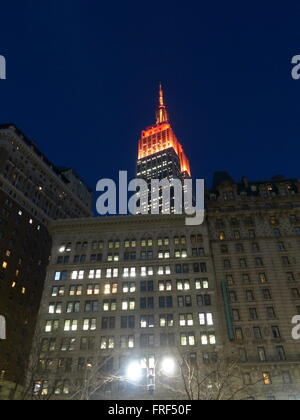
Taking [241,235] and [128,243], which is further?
[128,243]

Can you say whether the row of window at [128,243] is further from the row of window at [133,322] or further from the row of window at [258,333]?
the row of window at [258,333]

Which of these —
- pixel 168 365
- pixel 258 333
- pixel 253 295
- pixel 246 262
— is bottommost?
pixel 168 365

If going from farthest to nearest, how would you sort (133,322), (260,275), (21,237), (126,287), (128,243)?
(21,237)
(128,243)
(126,287)
(260,275)
(133,322)

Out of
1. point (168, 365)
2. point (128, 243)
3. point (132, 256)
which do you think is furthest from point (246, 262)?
point (168, 365)

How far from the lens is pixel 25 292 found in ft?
297

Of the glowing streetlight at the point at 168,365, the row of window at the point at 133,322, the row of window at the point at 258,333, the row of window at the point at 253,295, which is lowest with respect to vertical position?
the glowing streetlight at the point at 168,365

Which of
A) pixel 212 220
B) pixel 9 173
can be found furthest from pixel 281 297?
pixel 9 173

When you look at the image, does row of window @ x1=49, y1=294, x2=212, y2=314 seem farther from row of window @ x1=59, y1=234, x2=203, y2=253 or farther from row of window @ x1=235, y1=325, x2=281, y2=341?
row of window @ x1=59, y1=234, x2=203, y2=253

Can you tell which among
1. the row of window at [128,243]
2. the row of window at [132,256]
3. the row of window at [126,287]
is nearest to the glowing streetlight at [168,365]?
the row of window at [126,287]

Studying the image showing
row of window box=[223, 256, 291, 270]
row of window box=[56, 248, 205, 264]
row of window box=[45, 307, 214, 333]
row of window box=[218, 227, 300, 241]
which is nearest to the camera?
row of window box=[45, 307, 214, 333]

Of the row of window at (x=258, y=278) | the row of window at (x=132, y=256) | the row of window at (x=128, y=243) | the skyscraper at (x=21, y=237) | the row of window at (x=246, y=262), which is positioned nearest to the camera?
the row of window at (x=258, y=278)

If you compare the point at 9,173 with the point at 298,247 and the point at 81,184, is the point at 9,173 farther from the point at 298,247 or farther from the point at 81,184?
the point at 298,247

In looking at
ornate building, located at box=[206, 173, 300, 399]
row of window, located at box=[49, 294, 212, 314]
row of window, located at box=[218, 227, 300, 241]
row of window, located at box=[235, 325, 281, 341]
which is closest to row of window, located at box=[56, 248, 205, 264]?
ornate building, located at box=[206, 173, 300, 399]

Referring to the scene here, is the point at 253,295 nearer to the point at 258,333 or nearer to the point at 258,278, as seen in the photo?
the point at 258,278
